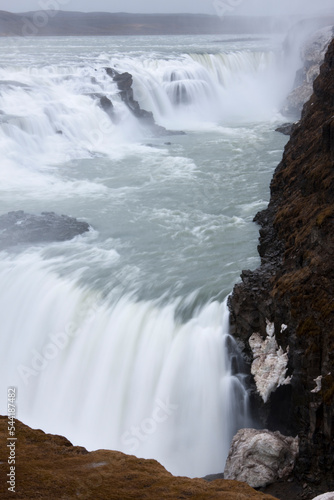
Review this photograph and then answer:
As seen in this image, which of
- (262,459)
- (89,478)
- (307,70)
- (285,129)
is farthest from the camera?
(307,70)

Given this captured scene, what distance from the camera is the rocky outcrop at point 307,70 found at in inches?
1275

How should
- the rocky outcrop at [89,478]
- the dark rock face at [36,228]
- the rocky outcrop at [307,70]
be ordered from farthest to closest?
the rocky outcrop at [307,70], the dark rock face at [36,228], the rocky outcrop at [89,478]

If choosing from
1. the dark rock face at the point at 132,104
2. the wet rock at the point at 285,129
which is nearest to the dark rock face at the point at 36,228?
the wet rock at the point at 285,129

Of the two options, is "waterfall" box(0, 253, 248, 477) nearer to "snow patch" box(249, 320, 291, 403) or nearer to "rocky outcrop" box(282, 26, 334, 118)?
"snow patch" box(249, 320, 291, 403)

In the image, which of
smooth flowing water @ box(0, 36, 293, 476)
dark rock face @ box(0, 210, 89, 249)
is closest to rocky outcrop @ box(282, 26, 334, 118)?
smooth flowing water @ box(0, 36, 293, 476)

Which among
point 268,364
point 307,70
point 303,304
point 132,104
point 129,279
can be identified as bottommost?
point 268,364

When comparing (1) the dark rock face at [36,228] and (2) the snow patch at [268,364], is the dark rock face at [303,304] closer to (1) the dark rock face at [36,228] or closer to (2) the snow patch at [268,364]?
(2) the snow patch at [268,364]

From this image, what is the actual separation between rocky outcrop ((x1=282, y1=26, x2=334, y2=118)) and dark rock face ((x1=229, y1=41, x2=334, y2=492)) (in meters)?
20.5

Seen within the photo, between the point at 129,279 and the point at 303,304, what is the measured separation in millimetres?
4900

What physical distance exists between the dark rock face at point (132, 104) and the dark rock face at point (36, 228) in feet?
43.0

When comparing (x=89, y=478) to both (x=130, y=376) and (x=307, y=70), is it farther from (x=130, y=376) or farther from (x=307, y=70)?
(x=307, y=70)

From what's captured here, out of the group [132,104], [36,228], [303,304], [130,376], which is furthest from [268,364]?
[132,104]

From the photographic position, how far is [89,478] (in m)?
5.78

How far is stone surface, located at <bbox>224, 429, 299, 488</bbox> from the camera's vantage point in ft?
25.6
